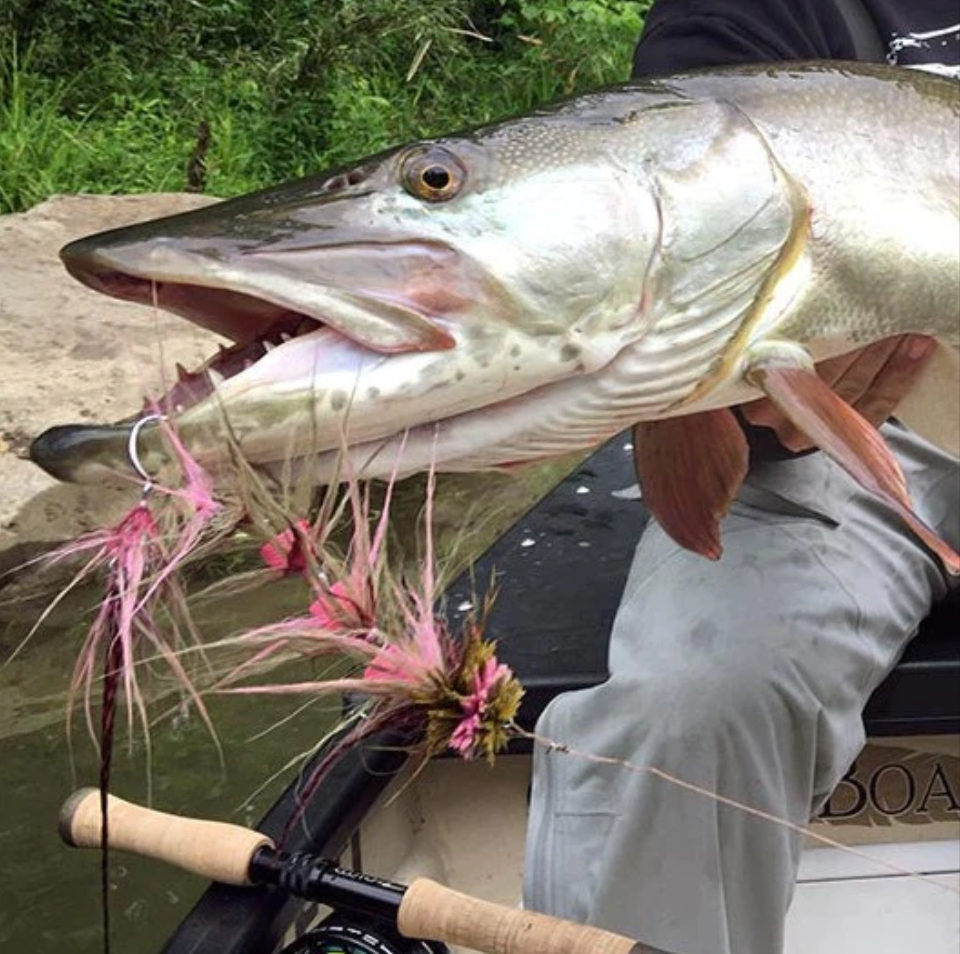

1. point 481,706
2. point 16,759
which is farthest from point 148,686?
point 16,759

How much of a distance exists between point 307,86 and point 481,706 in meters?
7.31

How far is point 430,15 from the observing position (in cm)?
924

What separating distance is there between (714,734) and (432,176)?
770 millimetres

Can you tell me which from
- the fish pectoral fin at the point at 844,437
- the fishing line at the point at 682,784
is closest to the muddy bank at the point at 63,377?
the fishing line at the point at 682,784

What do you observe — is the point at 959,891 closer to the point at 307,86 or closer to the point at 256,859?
the point at 256,859

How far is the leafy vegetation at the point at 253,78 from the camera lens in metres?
7.12

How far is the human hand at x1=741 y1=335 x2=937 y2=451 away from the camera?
176 centimetres

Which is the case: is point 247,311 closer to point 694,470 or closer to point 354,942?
point 694,470

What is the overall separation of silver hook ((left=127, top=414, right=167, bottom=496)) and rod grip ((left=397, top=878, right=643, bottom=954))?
0.60 meters

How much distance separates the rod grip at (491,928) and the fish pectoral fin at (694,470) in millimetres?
409

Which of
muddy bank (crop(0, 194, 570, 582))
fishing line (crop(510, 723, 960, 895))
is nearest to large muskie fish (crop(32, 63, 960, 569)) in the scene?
fishing line (crop(510, 723, 960, 895))

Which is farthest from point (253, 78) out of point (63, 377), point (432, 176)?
point (432, 176)

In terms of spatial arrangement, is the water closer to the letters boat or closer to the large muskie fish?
the letters boat

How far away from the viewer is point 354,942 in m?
1.89
